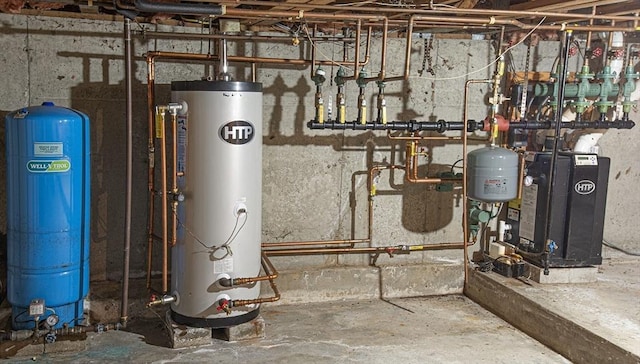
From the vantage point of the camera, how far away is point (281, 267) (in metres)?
4.06

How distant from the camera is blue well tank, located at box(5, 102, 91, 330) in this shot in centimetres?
302

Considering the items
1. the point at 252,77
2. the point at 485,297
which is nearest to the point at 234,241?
the point at 252,77

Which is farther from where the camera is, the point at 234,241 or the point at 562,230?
the point at 562,230

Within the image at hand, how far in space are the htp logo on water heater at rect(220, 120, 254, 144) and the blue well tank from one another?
77cm

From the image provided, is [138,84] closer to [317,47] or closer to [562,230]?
[317,47]

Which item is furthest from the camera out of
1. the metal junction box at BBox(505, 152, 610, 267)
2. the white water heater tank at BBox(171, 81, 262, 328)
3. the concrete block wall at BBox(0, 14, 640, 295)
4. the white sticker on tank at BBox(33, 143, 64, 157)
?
the metal junction box at BBox(505, 152, 610, 267)

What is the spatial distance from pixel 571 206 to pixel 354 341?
1.71m

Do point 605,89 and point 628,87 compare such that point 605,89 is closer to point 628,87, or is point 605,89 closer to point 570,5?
point 628,87

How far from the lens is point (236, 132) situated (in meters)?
3.16

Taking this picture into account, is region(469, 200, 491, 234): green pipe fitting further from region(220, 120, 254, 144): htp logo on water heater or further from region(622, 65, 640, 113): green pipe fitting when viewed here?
region(220, 120, 254, 144): htp logo on water heater

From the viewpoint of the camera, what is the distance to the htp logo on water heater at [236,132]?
3137 millimetres

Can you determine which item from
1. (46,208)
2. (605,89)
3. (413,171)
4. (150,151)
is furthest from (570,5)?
(46,208)

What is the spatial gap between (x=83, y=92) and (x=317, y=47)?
4.93 feet

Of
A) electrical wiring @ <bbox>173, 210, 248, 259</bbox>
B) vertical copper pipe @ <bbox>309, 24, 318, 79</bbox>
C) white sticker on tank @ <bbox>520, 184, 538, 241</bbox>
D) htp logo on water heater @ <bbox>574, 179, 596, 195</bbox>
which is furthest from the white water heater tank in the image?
htp logo on water heater @ <bbox>574, 179, 596, 195</bbox>
